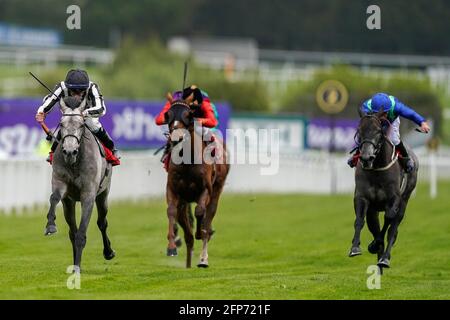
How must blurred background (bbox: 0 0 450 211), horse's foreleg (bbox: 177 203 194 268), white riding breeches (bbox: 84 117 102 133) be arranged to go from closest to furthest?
white riding breeches (bbox: 84 117 102 133)
horse's foreleg (bbox: 177 203 194 268)
blurred background (bbox: 0 0 450 211)

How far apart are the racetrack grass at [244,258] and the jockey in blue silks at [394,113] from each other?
1.43m

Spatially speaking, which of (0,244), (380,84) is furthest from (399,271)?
(380,84)

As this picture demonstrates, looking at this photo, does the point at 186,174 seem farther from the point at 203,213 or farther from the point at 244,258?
the point at 244,258

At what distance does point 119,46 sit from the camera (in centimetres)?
5053

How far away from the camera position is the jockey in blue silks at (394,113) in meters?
14.1

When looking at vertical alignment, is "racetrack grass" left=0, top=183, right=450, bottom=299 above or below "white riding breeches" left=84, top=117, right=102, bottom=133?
below

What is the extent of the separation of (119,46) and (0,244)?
33.1 m

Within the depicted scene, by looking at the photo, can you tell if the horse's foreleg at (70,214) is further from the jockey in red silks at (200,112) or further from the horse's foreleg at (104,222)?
the jockey in red silks at (200,112)

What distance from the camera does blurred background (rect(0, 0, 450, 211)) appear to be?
28766 mm

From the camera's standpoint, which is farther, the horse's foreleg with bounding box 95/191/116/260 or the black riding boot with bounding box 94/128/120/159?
the horse's foreleg with bounding box 95/191/116/260

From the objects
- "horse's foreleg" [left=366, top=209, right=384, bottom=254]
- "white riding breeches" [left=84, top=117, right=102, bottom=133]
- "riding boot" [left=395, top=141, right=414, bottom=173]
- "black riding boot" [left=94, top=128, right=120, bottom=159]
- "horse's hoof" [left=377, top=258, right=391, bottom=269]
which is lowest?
"horse's hoof" [left=377, top=258, right=391, bottom=269]

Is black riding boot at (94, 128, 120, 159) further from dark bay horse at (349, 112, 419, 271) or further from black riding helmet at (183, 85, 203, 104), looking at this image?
dark bay horse at (349, 112, 419, 271)

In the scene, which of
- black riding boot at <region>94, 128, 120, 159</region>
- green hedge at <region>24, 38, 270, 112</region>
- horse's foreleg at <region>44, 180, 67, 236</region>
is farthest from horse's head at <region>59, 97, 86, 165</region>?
green hedge at <region>24, 38, 270, 112</region>

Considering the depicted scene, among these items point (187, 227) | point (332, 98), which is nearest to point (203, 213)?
point (187, 227)
